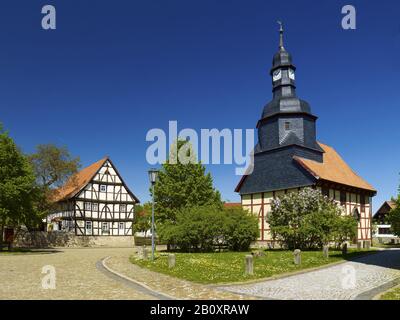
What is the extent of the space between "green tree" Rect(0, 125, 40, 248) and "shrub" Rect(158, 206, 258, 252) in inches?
430

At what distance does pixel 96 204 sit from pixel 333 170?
29744 millimetres

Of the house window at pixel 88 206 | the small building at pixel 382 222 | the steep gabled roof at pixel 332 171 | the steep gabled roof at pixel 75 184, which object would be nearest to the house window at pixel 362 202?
the steep gabled roof at pixel 332 171

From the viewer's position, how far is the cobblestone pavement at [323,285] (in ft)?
35.7

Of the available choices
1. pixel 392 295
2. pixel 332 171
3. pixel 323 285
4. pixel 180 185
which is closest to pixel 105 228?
pixel 180 185

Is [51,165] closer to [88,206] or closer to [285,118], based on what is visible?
[88,206]

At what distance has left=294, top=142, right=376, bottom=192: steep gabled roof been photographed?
123 feet

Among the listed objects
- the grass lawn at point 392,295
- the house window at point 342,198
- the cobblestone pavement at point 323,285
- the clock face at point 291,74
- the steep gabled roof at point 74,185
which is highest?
the clock face at point 291,74

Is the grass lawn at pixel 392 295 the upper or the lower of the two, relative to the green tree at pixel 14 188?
lower

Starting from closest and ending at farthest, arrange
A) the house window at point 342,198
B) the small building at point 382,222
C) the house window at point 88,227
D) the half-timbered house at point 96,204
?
the house window at point 342,198
the half-timbered house at point 96,204
the house window at point 88,227
the small building at point 382,222

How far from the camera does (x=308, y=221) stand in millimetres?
29875

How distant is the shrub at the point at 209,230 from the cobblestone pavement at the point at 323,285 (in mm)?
12619

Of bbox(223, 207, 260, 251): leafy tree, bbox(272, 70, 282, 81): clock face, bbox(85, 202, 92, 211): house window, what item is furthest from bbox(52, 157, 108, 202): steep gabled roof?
bbox(223, 207, 260, 251): leafy tree

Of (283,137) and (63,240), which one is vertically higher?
(283,137)

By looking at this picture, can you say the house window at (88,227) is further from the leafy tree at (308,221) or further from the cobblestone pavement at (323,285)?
the cobblestone pavement at (323,285)
